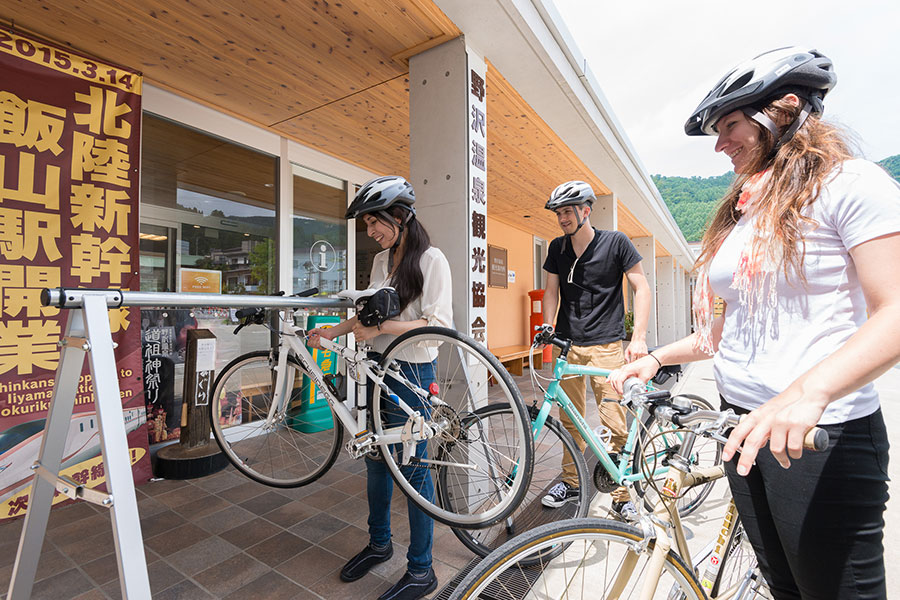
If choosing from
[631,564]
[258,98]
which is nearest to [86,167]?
[258,98]

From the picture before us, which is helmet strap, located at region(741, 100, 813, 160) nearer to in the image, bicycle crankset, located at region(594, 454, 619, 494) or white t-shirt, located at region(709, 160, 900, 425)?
white t-shirt, located at region(709, 160, 900, 425)

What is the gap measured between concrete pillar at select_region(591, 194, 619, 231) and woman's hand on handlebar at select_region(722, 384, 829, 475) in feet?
A: 18.1

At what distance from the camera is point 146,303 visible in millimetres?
1163

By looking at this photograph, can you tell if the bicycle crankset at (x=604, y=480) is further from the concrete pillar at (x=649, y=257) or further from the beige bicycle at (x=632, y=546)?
the concrete pillar at (x=649, y=257)

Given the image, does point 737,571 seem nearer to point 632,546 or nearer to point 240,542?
point 632,546

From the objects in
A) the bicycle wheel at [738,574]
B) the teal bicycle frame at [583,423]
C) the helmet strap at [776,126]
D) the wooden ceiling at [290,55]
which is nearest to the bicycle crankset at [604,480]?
the teal bicycle frame at [583,423]

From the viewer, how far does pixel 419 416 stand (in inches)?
65.0

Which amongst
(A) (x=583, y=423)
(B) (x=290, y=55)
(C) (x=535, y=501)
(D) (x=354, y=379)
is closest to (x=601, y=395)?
(A) (x=583, y=423)

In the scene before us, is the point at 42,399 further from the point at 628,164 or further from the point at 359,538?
the point at 628,164

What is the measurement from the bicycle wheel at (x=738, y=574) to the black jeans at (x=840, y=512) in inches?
18.3

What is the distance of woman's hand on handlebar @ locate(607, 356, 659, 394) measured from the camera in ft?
4.17

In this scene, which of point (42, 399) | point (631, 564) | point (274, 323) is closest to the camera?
point (631, 564)

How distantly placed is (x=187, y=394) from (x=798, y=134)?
373 cm

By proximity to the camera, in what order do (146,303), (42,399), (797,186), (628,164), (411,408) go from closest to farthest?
(797,186) → (146,303) → (411,408) → (42,399) → (628,164)
